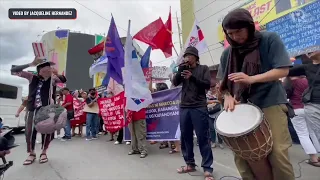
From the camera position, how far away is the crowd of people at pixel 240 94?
6.31ft

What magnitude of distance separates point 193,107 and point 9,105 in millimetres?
11343

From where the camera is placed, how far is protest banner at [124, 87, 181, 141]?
5121 millimetres

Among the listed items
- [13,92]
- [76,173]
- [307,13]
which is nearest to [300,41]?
[307,13]

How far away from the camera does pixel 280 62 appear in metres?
1.92

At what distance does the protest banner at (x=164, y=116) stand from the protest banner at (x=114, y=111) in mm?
1018

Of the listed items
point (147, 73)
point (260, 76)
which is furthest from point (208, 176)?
point (147, 73)

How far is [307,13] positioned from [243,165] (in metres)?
3.91

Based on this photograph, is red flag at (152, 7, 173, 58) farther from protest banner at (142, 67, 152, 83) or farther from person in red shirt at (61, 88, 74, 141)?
person in red shirt at (61, 88, 74, 141)

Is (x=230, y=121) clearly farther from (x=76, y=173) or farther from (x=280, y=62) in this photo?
(x=76, y=173)

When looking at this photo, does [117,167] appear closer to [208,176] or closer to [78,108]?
[208,176]

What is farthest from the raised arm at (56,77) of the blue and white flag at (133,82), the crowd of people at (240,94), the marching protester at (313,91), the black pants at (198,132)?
the marching protester at (313,91)

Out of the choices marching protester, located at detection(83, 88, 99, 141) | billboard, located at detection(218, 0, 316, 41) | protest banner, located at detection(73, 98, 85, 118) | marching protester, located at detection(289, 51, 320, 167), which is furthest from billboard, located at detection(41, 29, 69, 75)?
marching protester, located at detection(289, 51, 320, 167)

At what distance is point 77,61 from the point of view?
39344mm

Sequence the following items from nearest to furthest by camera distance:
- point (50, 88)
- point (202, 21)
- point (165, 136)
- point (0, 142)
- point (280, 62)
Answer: point (280, 62) → point (0, 142) → point (50, 88) → point (165, 136) → point (202, 21)
